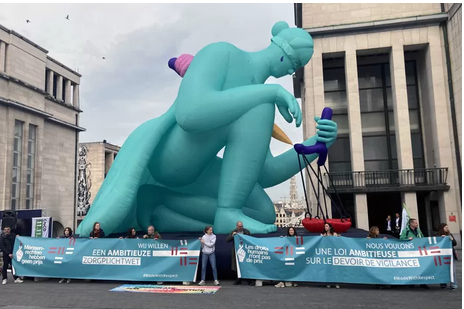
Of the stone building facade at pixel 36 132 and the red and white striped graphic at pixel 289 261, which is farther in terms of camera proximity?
the stone building facade at pixel 36 132

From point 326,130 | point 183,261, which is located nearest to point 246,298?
point 183,261

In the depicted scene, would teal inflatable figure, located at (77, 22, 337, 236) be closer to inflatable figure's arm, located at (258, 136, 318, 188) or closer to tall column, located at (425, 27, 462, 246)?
inflatable figure's arm, located at (258, 136, 318, 188)

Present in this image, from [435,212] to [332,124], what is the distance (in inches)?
576

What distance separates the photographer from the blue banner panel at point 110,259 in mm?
7031

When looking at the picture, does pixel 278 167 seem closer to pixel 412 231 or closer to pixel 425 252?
pixel 412 231

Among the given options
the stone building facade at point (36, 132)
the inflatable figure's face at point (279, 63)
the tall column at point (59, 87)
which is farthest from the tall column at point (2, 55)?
the inflatable figure's face at point (279, 63)

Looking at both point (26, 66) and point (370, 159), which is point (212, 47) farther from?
point (26, 66)

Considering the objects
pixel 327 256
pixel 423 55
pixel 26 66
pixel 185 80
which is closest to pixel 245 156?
pixel 185 80

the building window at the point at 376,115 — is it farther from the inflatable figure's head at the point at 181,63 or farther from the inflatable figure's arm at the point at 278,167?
the inflatable figure's head at the point at 181,63

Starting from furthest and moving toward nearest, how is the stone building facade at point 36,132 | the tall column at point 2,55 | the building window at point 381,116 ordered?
the tall column at point 2,55
the stone building facade at point 36,132
the building window at point 381,116

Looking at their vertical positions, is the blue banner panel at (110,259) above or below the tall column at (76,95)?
below

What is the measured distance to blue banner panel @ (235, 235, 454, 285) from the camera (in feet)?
20.8

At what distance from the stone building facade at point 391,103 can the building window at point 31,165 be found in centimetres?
2098

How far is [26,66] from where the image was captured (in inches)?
1137
